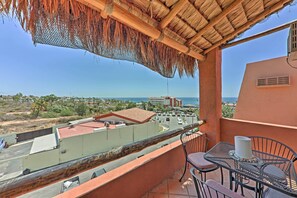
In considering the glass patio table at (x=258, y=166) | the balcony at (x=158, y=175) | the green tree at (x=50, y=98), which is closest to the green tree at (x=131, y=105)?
the balcony at (x=158, y=175)

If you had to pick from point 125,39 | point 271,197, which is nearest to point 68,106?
point 125,39

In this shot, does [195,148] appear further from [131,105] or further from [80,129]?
[80,129]

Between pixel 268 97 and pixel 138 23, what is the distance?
453 cm

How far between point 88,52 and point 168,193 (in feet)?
6.32

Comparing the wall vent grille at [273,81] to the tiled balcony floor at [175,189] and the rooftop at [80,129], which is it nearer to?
the tiled balcony floor at [175,189]

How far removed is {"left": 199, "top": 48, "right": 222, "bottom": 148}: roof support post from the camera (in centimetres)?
289

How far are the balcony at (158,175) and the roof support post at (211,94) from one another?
0.92 feet

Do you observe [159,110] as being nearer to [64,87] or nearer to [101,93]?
[101,93]

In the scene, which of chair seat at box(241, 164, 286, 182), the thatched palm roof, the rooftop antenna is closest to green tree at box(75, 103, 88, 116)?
the thatched palm roof

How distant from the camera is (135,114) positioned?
1.99 metres

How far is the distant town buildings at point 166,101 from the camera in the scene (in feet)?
7.23

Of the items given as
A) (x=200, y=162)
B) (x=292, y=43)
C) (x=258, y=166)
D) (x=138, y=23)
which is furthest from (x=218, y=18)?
(x=200, y=162)

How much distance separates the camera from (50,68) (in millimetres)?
1664

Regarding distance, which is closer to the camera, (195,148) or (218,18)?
(218,18)
